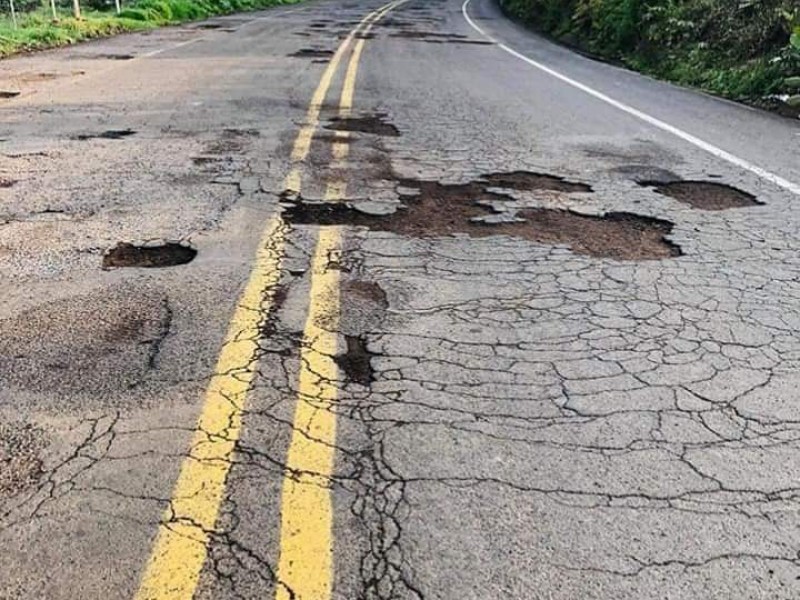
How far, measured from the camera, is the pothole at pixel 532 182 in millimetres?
6570

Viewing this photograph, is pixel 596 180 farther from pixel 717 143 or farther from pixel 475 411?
pixel 475 411

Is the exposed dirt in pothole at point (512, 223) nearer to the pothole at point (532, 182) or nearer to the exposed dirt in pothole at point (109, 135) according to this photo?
the pothole at point (532, 182)

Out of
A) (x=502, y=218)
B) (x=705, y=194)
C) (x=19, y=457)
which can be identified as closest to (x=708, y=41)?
(x=705, y=194)

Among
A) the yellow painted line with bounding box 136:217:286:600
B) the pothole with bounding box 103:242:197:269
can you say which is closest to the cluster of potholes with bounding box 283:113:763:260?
the pothole with bounding box 103:242:197:269

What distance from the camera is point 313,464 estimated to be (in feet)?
9.23

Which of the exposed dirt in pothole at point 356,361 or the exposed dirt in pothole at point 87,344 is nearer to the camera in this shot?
the exposed dirt in pothole at point 87,344

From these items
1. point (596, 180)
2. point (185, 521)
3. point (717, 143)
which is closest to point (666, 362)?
point (185, 521)

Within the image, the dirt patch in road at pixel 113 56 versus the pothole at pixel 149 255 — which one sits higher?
the pothole at pixel 149 255

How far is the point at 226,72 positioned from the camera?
13508 mm

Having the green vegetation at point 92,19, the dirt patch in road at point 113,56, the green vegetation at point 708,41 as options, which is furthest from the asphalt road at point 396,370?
the green vegetation at point 92,19

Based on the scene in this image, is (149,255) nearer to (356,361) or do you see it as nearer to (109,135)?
(356,361)

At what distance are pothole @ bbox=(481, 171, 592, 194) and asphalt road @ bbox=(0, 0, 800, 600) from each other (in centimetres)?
4

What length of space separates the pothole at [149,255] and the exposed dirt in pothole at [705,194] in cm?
368

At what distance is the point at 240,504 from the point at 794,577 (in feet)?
5.38
